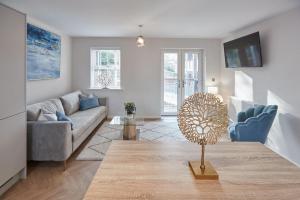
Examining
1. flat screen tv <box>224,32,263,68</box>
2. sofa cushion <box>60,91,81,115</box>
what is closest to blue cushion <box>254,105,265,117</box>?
flat screen tv <box>224,32,263,68</box>

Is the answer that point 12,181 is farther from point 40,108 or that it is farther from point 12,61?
point 12,61

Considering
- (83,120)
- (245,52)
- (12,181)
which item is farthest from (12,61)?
(245,52)

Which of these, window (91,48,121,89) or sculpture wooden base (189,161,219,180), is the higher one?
window (91,48,121,89)

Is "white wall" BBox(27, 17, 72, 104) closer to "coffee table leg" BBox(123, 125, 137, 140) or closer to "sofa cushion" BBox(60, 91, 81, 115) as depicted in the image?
"sofa cushion" BBox(60, 91, 81, 115)

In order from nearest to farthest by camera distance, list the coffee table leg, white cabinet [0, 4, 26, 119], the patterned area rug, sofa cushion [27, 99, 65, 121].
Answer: white cabinet [0, 4, 26, 119], sofa cushion [27, 99, 65, 121], the patterned area rug, the coffee table leg

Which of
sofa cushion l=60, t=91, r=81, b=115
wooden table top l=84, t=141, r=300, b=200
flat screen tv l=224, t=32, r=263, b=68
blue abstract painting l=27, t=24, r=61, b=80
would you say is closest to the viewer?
wooden table top l=84, t=141, r=300, b=200

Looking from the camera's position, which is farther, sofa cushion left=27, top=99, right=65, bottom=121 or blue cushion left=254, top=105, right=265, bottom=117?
blue cushion left=254, top=105, right=265, bottom=117

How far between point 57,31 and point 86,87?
183 cm

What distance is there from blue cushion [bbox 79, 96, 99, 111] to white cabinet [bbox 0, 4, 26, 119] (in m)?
3.01

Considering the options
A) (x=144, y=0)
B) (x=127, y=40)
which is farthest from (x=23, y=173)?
(x=127, y=40)

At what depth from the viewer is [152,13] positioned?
13.6ft

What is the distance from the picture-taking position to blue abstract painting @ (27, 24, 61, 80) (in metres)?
4.38

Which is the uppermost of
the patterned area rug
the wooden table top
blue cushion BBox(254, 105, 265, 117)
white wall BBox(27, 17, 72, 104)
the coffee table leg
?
white wall BBox(27, 17, 72, 104)

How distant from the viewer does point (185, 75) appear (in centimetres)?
738
